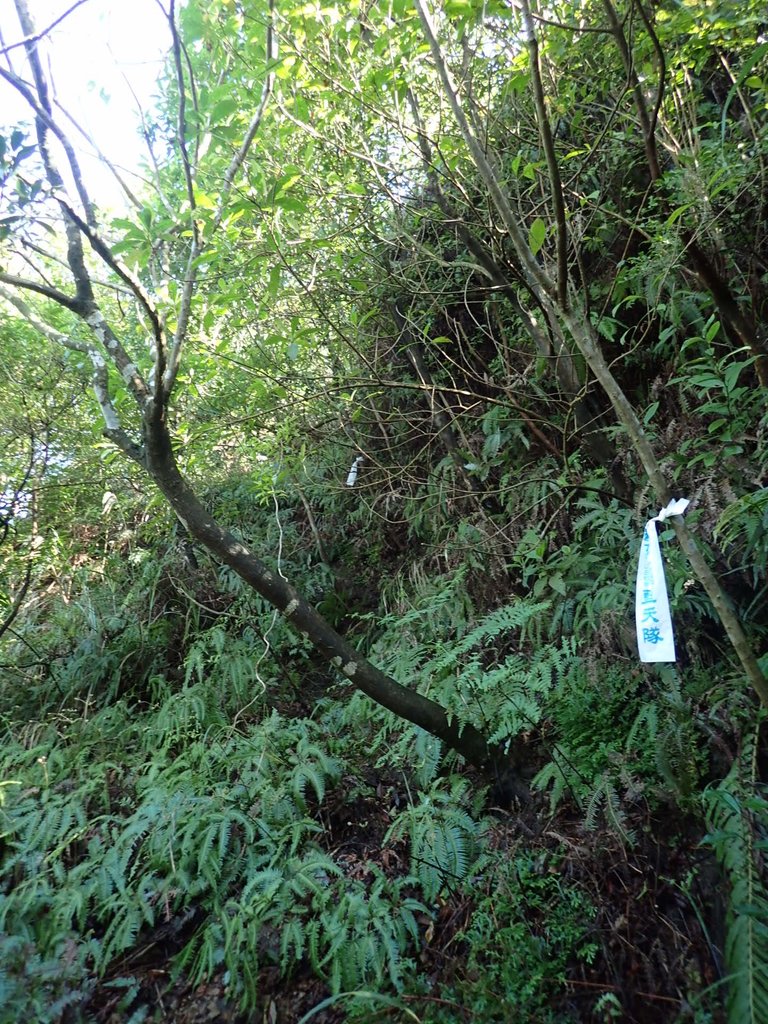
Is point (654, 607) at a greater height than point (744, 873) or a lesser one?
greater

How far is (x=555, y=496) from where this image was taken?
140 inches

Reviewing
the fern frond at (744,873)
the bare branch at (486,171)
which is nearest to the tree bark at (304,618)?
the fern frond at (744,873)

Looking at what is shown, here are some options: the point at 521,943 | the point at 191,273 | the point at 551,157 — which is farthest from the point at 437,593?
the point at 551,157

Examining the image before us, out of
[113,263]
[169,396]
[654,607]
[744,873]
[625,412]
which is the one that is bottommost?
[744,873]

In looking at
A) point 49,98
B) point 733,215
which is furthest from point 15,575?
point 733,215

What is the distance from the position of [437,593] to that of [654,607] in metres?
2.09

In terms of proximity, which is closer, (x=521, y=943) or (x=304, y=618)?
(x=521, y=943)

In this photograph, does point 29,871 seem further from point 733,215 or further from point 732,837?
point 733,215

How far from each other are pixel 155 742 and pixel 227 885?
1.38m

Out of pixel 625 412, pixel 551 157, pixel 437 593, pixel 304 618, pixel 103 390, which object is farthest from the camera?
pixel 437 593

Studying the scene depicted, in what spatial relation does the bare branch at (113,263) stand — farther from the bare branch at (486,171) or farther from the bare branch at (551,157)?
the bare branch at (551,157)

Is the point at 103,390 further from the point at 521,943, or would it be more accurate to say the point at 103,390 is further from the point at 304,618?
the point at 521,943

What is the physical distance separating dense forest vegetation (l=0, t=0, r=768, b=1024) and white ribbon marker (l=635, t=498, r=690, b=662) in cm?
10

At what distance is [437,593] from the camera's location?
3814 millimetres
